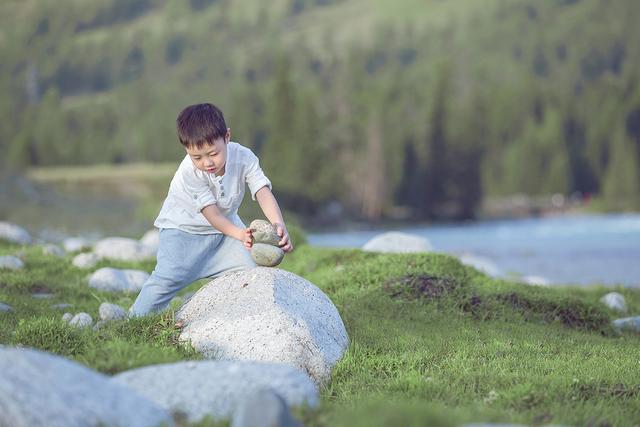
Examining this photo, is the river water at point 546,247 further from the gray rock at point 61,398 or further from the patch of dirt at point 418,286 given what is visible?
the gray rock at point 61,398

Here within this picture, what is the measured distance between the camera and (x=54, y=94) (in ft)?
381

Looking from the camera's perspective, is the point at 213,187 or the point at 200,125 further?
A: the point at 213,187

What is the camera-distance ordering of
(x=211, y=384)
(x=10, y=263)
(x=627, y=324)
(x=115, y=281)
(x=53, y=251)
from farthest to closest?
(x=53, y=251)
(x=10, y=263)
(x=115, y=281)
(x=627, y=324)
(x=211, y=384)

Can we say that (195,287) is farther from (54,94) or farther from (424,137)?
(54,94)

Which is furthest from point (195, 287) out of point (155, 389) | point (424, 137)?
point (424, 137)

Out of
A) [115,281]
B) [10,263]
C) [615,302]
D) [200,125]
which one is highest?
[200,125]

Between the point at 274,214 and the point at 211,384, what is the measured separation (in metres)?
2.64

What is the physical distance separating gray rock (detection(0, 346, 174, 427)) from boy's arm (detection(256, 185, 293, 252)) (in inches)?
110

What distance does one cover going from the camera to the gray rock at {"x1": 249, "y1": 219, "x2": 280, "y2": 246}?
→ 6.71 metres

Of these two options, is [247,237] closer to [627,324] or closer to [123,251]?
[627,324]

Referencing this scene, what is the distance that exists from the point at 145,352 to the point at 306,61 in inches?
5133

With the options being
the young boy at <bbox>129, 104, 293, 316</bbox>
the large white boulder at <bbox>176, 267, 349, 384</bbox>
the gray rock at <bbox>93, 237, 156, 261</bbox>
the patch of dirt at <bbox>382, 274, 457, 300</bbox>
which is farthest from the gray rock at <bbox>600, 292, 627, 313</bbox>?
the gray rock at <bbox>93, 237, 156, 261</bbox>

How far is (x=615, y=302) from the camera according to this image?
35.1 ft

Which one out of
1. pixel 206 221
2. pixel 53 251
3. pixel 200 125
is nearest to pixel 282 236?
pixel 206 221
